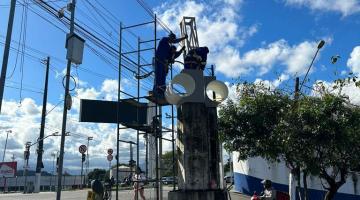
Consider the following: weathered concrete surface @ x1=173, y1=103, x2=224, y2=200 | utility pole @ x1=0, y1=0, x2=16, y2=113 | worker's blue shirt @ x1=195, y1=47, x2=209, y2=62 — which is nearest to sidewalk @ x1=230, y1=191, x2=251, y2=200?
worker's blue shirt @ x1=195, y1=47, x2=209, y2=62

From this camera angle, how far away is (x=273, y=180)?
25406 mm

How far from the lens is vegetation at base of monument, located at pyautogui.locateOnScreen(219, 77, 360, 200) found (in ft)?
45.3

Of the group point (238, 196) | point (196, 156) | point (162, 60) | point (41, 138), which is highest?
point (41, 138)

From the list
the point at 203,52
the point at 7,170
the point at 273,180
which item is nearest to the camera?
the point at 203,52

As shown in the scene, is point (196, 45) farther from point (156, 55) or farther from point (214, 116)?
point (214, 116)

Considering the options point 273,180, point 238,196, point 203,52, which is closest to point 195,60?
point 203,52

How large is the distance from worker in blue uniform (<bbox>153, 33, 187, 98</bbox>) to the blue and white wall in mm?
12975

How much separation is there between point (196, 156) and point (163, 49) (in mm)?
3371

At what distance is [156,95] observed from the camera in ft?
42.1

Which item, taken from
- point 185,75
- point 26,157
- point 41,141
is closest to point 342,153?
point 185,75

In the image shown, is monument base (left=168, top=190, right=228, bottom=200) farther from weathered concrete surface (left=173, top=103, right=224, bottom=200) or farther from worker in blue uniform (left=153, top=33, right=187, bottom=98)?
worker in blue uniform (left=153, top=33, right=187, bottom=98)

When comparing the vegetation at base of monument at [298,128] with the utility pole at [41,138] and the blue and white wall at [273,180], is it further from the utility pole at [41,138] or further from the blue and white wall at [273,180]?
the utility pole at [41,138]

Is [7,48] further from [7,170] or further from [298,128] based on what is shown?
[7,170]

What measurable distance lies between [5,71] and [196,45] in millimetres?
5624
